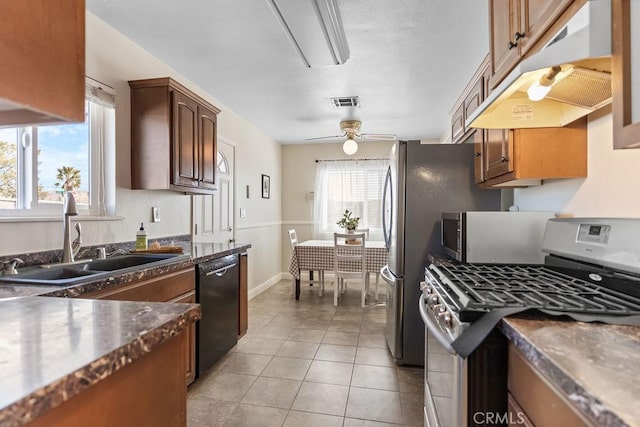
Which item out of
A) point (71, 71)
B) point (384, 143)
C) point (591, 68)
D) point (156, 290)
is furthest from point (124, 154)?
point (384, 143)

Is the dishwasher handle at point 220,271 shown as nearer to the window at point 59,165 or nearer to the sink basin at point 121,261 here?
the sink basin at point 121,261

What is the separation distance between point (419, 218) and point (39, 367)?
95.4 inches

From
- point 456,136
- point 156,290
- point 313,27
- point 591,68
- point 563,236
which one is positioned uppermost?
point 313,27

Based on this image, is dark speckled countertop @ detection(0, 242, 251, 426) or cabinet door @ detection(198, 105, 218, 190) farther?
cabinet door @ detection(198, 105, 218, 190)

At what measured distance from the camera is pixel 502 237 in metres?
1.85

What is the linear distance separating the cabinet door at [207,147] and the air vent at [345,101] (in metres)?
1.34

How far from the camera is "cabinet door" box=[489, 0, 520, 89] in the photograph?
1395 mm

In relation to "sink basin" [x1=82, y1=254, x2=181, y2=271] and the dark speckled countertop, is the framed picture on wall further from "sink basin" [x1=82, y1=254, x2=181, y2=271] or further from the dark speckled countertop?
the dark speckled countertop

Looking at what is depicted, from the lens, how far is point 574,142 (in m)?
1.65

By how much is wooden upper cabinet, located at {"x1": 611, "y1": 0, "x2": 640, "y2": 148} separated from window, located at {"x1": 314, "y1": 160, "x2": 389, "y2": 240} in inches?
190

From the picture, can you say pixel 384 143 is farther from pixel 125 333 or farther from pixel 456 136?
pixel 125 333

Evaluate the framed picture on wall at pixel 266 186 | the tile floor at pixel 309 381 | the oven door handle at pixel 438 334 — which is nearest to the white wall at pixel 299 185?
the framed picture on wall at pixel 266 186

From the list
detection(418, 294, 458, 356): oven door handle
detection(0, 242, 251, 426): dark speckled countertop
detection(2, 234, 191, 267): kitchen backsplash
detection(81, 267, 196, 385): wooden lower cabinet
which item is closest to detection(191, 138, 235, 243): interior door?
detection(2, 234, 191, 267): kitchen backsplash

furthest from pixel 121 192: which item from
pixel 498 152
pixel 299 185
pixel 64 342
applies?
pixel 299 185
